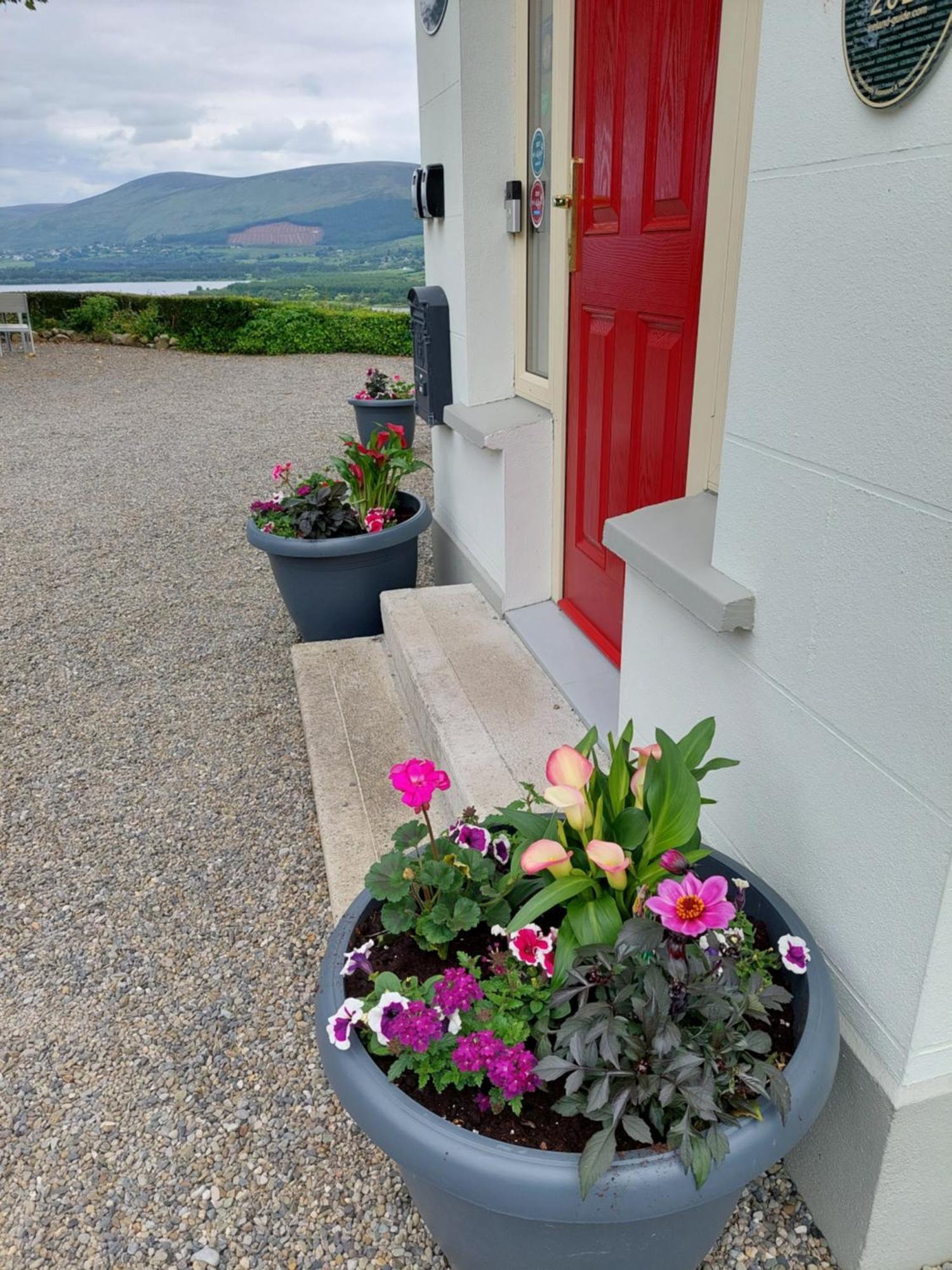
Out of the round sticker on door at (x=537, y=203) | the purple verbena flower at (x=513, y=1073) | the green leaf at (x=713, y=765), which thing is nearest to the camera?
the purple verbena flower at (x=513, y=1073)

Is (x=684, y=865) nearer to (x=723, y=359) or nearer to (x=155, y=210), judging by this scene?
(x=723, y=359)

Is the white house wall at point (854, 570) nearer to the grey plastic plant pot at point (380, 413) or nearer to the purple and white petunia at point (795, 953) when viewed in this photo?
the purple and white petunia at point (795, 953)

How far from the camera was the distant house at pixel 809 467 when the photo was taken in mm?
1136

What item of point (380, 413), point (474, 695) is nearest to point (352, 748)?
point (474, 695)

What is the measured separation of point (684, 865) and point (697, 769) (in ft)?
0.57

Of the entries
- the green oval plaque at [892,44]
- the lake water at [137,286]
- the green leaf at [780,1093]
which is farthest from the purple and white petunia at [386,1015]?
the lake water at [137,286]

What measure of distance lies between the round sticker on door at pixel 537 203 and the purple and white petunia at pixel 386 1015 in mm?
2591

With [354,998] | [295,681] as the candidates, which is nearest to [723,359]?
[354,998]

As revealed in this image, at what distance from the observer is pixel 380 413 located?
22.8ft

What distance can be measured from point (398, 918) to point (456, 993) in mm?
220

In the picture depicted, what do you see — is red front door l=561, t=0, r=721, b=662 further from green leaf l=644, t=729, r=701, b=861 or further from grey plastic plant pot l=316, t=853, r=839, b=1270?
grey plastic plant pot l=316, t=853, r=839, b=1270

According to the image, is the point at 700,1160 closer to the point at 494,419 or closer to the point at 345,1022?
the point at 345,1022

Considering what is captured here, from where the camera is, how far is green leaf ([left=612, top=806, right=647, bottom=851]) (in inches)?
56.3

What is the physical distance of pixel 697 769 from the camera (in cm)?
146
